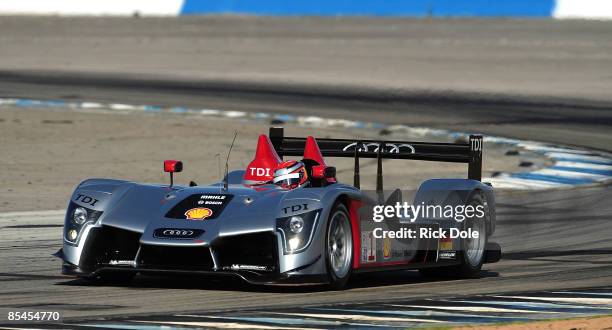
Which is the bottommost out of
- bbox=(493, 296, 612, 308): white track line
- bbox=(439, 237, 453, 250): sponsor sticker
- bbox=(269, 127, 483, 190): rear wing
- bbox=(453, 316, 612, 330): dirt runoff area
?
bbox=(493, 296, 612, 308): white track line

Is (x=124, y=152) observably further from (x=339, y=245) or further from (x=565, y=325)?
(x=565, y=325)

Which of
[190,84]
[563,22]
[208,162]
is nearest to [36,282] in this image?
[208,162]

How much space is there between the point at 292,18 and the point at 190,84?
12.4 m

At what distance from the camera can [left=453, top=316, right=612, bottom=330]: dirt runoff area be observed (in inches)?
306

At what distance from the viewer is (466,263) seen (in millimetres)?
10867

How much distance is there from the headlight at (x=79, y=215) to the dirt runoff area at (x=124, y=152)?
215 inches

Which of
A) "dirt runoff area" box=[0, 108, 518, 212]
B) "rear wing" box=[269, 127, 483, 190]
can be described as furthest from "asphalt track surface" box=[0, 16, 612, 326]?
"dirt runoff area" box=[0, 108, 518, 212]

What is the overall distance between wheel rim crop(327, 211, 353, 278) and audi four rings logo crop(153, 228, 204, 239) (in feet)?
3.06

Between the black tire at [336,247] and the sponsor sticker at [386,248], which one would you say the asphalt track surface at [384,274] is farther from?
the sponsor sticker at [386,248]

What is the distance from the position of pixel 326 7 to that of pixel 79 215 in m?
31.5

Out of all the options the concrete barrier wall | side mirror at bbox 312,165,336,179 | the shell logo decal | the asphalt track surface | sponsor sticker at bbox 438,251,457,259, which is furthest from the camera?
the concrete barrier wall

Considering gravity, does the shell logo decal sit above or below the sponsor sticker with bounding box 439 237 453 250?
above

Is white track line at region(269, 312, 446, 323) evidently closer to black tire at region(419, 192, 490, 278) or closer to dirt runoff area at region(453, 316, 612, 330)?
dirt runoff area at region(453, 316, 612, 330)

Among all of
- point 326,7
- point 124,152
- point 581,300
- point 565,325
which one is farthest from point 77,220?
point 326,7
